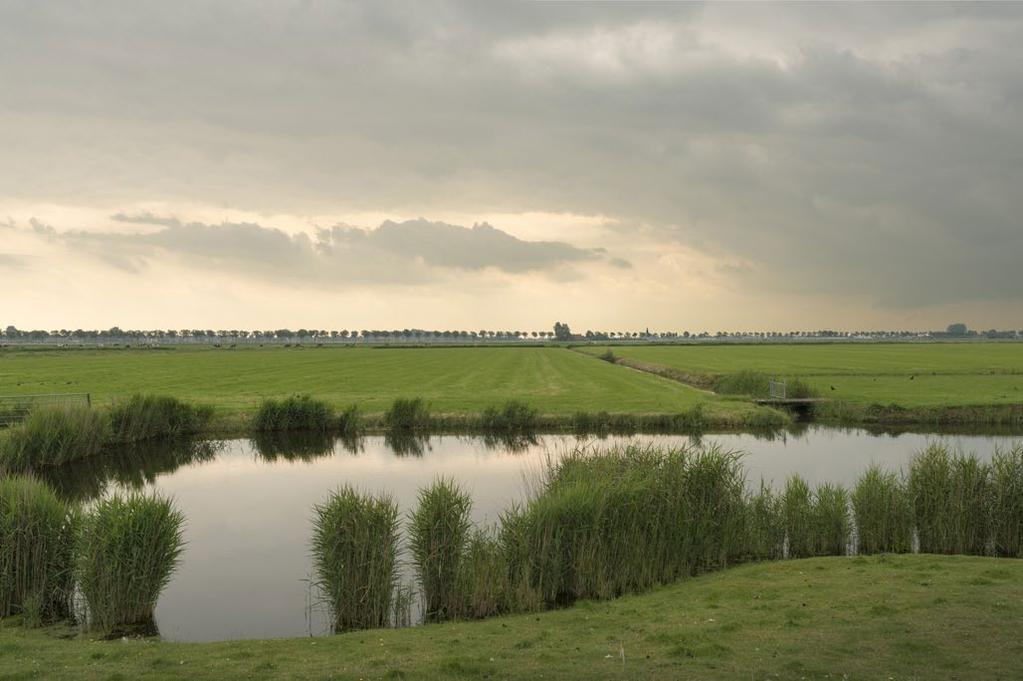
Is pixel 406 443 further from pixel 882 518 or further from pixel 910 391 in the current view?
pixel 910 391

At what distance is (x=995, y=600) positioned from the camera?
13125 millimetres

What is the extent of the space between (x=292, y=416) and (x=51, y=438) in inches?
595

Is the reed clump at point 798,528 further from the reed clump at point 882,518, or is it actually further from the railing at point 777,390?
the railing at point 777,390

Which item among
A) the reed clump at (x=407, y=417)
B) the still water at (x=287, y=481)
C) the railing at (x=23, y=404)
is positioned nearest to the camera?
the still water at (x=287, y=481)

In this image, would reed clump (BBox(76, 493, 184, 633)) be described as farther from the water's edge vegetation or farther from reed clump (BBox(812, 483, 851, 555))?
reed clump (BBox(812, 483, 851, 555))

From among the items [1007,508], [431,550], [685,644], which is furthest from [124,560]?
[1007,508]

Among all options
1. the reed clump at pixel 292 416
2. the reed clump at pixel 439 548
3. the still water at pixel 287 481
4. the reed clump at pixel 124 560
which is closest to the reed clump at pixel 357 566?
the reed clump at pixel 439 548

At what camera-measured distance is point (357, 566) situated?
1609cm

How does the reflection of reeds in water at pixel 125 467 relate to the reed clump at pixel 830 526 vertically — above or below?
below

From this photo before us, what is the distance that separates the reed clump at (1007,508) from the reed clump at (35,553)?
23.6 metres

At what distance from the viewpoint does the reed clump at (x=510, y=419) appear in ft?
158

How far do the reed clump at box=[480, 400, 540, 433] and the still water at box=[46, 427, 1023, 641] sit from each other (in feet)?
10.6

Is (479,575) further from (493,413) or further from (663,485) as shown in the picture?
(493,413)

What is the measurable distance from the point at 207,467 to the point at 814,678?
3445 cm
